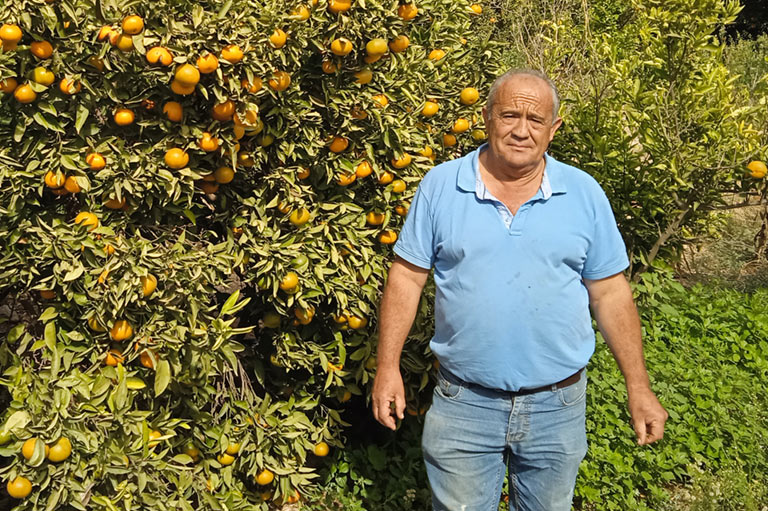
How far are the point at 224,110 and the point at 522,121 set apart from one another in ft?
2.92

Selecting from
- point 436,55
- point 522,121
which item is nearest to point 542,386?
point 522,121

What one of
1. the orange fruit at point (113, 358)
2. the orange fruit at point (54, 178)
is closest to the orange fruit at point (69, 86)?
the orange fruit at point (54, 178)

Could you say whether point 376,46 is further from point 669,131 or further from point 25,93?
point 669,131

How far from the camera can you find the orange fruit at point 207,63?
91.9 inches

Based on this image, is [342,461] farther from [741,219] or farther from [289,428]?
[741,219]

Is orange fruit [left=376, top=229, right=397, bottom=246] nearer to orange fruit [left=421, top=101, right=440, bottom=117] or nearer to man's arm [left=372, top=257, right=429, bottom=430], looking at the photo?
orange fruit [left=421, top=101, right=440, bottom=117]

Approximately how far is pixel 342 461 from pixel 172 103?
5.92ft

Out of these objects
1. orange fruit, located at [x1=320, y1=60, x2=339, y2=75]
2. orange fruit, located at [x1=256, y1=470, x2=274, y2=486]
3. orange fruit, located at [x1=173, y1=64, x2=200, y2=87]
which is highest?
orange fruit, located at [x1=173, y1=64, x2=200, y2=87]

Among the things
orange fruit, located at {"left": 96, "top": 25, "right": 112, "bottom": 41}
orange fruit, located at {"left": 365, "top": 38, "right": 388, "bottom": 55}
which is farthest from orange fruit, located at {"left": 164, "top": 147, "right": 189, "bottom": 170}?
orange fruit, located at {"left": 365, "top": 38, "right": 388, "bottom": 55}

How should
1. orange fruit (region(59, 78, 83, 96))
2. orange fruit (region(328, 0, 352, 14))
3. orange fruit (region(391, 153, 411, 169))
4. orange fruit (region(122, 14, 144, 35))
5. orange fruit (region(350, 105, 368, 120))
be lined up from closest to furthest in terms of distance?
1. orange fruit (region(122, 14, 144, 35))
2. orange fruit (region(59, 78, 83, 96))
3. orange fruit (region(328, 0, 352, 14))
4. orange fruit (region(350, 105, 368, 120))
5. orange fruit (region(391, 153, 411, 169))

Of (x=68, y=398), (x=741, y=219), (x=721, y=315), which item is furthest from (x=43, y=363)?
(x=741, y=219)

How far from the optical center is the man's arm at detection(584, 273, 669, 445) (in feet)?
7.64

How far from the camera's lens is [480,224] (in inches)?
87.0

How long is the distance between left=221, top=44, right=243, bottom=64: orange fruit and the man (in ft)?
2.12
